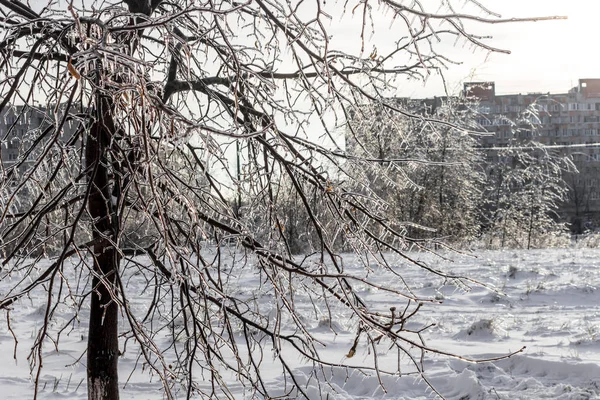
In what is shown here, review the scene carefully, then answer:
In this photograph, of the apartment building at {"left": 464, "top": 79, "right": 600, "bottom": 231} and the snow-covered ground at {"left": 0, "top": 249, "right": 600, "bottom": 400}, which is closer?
the snow-covered ground at {"left": 0, "top": 249, "right": 600, "bottom": 400}

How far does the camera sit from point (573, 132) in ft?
236

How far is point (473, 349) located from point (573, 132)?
72887 mm

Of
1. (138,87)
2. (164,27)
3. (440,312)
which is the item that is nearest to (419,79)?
(164,27)

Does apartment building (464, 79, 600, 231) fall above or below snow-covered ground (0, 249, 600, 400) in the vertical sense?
above

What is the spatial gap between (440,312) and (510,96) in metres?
65.8

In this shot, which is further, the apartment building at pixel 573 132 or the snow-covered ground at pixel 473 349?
the apartment building at pixel 573 132

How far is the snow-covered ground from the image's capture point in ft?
15.9

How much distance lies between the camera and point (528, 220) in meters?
22.8

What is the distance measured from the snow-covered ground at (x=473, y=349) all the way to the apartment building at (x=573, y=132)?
31391mm

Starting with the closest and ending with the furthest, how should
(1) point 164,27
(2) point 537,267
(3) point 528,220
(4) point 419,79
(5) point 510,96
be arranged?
(1) point 164,27
(4) point 419,79
(2) point 537,267
(3) point 528,220
(5) point 510,96

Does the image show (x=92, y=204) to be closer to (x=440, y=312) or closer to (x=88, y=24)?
(x=88, y=24)

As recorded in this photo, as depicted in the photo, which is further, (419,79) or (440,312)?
(440,312)

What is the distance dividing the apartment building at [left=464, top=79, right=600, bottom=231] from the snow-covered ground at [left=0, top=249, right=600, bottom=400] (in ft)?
103

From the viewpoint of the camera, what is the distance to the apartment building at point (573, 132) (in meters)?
45.7
